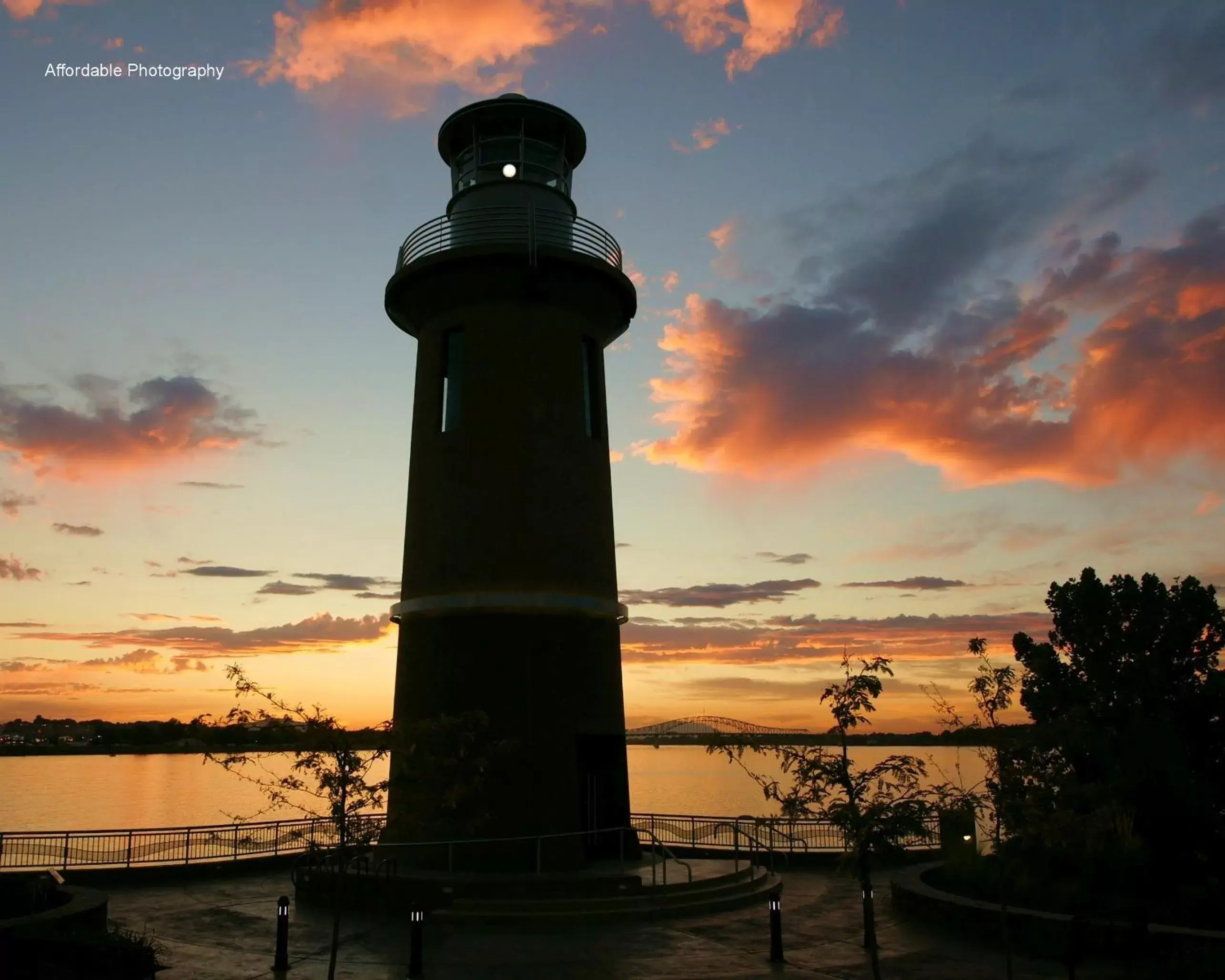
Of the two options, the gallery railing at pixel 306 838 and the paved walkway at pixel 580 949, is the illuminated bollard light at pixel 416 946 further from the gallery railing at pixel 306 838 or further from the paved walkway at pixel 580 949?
the gallery railing at pixel 306 838

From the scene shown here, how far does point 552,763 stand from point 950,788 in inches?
323

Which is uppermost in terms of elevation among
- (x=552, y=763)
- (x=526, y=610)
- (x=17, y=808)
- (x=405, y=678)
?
(x=526, y=610)

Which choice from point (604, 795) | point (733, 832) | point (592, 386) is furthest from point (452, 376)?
point (733, 832)

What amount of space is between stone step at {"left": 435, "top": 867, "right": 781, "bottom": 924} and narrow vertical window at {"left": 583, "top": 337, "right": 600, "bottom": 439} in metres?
10.0

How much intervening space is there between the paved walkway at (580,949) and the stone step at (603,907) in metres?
0.24

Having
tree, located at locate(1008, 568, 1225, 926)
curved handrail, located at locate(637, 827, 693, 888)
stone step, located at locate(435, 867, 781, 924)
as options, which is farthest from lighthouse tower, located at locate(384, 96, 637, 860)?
tree, located at locate(1008, 568, 1225, 926)

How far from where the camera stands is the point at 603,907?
17.7 metres

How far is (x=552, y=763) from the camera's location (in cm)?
2045

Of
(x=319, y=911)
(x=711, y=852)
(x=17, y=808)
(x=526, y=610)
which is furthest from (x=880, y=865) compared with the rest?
(x=17, y=808)

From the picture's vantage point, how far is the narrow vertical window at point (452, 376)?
22812 millimetres

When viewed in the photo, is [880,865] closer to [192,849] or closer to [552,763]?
[552,763]

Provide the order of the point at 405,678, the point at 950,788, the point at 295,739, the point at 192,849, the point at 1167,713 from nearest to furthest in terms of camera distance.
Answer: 1. the point at 295,739
2. the point at 950,788
3. the point at 1167,713
4. the point at 405,678
5. the point at 192,849

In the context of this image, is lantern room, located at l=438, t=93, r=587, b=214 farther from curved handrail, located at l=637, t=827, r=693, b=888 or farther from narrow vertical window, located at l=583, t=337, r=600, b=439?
curved handrail, located at l=637, t=827, r=693, b=888

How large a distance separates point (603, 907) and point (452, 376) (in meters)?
11.9
